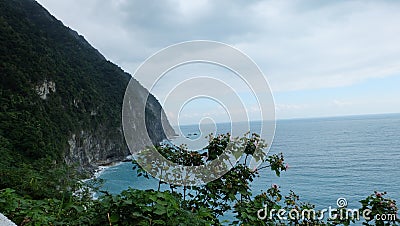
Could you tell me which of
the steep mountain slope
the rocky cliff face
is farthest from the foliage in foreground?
the steep mountain slope

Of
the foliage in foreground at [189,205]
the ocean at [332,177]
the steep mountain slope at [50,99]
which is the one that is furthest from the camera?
the steep mountain slope at [50,99]

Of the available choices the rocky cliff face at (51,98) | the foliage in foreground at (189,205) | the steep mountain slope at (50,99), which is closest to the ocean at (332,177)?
the rocky cliff face at (51,98)

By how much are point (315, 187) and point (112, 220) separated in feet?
74.4

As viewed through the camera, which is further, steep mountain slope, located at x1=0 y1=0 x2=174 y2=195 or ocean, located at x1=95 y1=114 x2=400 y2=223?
steep mountain slope, located at x1=0 y1=0 x2=174 y2=195

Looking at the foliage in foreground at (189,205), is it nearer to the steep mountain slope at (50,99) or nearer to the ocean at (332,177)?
the ocean at (332,177)

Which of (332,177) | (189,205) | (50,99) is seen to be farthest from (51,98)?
(189,205)

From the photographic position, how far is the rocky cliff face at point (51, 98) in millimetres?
27656

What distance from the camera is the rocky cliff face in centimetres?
2766

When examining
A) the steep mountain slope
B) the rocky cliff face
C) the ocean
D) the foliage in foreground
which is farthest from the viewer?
the rocky cliff face

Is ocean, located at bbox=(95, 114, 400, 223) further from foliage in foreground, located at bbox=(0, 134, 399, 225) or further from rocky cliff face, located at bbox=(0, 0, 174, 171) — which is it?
foliage in foreground, located at bbox=(0, 134, 399, 225)

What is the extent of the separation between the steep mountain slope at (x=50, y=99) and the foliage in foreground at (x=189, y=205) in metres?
18.8

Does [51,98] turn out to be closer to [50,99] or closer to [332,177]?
[50,99]

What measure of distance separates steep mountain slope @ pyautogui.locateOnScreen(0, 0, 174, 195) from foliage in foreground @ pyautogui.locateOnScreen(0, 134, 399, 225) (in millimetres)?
18837

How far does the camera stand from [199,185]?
8.77ft
